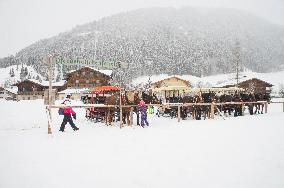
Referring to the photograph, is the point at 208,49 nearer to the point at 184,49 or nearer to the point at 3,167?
the point at 184,49

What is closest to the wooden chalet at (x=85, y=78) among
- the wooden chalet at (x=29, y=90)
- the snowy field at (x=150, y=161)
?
the wooden chalet at (x=29, y=90)

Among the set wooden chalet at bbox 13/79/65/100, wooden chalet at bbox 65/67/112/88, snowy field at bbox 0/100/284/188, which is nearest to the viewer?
snowy field at bbox 0/100/284/188

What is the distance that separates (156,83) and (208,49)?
80.4 meters

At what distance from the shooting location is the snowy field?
5.44 meters

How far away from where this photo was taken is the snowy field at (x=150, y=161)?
5.44 m

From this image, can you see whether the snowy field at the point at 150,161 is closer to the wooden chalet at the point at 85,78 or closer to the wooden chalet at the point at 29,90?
the wooden chalet at the point at 85,78

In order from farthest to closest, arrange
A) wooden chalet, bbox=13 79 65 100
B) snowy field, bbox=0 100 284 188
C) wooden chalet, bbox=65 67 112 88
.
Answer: wooden chalet, bbox=13 79 65 100, wooden chalet, bbox=65 67 112 88, snowy field, bbox=0 100 284 188

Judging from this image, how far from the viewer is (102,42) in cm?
13712

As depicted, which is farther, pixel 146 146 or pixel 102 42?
pixel 102 42

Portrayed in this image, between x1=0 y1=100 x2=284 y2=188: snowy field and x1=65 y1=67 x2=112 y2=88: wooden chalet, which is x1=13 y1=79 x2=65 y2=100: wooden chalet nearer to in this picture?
x1=65 y1=67 x2=112 y2=88: wooden chalet

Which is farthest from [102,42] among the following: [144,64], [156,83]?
[156,83]

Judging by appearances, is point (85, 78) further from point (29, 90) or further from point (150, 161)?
point (150, 161)

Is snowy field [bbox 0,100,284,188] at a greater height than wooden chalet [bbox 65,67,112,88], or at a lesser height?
lesser

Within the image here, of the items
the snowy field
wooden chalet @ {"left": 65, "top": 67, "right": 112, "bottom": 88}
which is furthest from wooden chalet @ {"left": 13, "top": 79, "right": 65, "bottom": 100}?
the snowy field
